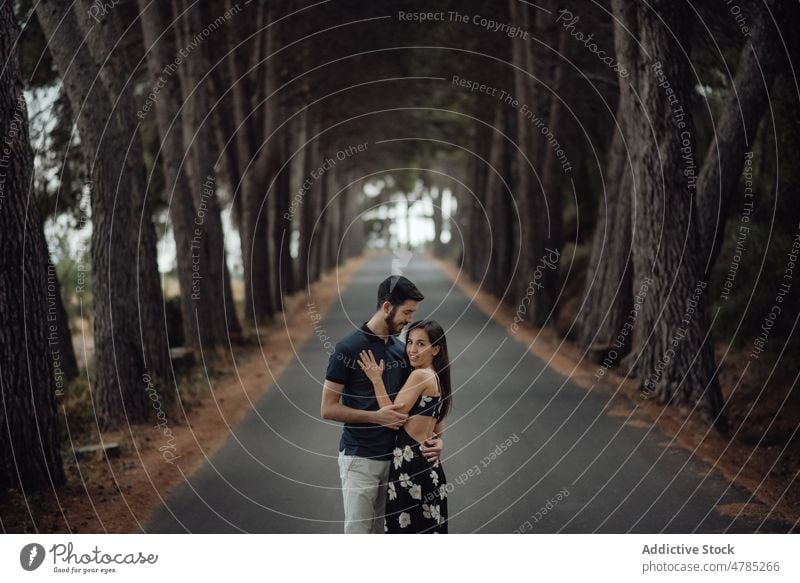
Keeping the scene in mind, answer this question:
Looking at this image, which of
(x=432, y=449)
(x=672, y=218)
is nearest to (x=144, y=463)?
(x=432, y=449)

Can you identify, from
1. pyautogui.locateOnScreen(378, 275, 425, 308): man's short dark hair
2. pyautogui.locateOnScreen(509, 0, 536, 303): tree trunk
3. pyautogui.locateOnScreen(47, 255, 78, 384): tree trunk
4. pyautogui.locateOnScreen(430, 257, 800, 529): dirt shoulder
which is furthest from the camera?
pyautogui.locateOnScreen(509, 0, 536, 303): tree trunk

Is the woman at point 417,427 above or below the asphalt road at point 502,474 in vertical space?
above

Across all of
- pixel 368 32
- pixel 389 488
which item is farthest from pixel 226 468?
pixel 368 32

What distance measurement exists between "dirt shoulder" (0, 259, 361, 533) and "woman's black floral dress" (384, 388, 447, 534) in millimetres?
3098

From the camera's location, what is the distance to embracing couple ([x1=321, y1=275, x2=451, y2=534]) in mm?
5703

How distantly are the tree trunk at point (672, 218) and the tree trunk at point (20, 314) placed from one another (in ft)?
25.2

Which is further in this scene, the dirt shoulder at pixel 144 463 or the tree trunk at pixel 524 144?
the tree trunk at pixel 524 144

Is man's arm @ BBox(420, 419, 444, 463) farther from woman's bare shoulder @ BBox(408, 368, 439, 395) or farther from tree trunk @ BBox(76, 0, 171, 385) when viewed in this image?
tree trunk @ BBox(76, 0, 171, 385)

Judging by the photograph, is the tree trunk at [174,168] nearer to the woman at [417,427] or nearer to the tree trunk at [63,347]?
the tree trunk at [63,347]

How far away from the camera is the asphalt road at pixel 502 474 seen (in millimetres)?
8188

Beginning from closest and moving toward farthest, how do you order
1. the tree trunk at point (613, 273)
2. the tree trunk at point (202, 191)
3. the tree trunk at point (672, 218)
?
the tree trunk at point (672, 218), the tree trunk at point (613, 273), the tree trunk at point (202, 191)

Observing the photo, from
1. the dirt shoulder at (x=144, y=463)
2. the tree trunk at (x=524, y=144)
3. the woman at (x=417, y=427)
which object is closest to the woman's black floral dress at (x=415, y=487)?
the woman at (x=417, y=427)

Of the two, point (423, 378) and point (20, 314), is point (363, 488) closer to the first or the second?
point (423, 378)

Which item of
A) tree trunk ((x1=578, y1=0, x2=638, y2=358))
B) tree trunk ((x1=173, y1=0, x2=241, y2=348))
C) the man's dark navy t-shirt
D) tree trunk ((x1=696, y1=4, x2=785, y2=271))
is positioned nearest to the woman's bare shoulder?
the man's dark navy t-shirt
